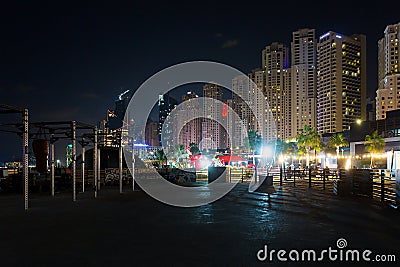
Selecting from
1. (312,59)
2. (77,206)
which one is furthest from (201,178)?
(312,59)

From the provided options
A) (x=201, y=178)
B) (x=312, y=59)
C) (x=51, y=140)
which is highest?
(x=312, y=59)

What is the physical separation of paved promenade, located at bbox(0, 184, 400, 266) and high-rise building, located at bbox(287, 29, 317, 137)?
134481 mm

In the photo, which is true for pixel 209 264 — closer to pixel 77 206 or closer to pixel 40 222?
pixel 40 222

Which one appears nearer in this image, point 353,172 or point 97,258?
point 97,258

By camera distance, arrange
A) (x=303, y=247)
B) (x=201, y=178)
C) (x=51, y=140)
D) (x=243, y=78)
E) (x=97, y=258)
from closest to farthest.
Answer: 1. (x=97, y=258)
2. (x=303, y=247)
3. (x=51, y=140)
4. (x=201, y=178)
5. (x=243, y=78)

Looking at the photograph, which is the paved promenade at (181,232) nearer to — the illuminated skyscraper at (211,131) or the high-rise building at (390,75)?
the high-rise building at (390,75)

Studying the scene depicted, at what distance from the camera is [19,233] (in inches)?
360

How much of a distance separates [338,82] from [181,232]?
148m

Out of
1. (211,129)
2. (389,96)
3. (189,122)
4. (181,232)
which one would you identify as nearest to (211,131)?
(211,129)

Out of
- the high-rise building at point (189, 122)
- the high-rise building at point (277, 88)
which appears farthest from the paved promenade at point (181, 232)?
the high-rise building at point (189, 122)

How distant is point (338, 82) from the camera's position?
144 meters

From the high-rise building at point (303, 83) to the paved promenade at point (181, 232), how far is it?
13448 centimetres

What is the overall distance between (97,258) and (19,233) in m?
3.60

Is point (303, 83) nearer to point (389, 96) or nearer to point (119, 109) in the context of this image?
point (389, 96)
